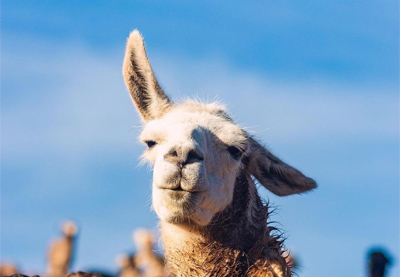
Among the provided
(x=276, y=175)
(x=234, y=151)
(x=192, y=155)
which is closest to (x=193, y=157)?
(x=192, y=155)

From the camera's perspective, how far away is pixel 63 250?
26266 mm

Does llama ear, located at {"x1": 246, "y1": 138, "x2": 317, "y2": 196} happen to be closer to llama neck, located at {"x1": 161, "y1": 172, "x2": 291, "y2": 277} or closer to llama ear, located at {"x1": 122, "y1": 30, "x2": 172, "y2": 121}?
llama neck, located at {"x1": 161, "y1": 172, "x2": 291, "y2": 277}

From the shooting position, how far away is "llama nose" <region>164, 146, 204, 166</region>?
7105 mm

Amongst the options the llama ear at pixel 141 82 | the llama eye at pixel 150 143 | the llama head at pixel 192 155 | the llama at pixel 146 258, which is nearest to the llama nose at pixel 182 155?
the llama head at pixel 192 155

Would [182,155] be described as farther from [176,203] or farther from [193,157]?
[176,203]

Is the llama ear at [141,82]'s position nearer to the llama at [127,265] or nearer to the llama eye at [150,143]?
the llama eye at [150,143]

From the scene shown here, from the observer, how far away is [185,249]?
25.6ft

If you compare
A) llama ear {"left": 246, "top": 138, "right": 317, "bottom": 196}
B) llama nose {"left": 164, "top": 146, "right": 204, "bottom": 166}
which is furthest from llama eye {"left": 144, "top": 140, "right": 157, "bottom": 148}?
llama ear {"left": 246, "top": 138, "right": 317, "bottom": 196}

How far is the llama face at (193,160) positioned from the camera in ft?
23.4

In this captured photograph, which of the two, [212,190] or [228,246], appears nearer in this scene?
[212,190]

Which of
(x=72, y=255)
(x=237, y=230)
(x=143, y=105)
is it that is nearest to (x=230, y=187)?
(x=237, y=230)

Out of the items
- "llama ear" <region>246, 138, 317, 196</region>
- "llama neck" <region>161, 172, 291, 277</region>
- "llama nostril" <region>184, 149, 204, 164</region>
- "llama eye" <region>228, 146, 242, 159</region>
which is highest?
"llama ear" <region>246, 138, 317, 196</region>

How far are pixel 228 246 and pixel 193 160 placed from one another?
3.34 feet

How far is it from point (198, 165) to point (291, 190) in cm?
166
